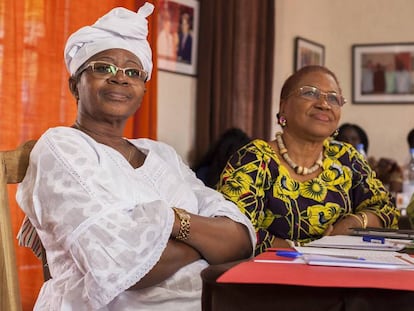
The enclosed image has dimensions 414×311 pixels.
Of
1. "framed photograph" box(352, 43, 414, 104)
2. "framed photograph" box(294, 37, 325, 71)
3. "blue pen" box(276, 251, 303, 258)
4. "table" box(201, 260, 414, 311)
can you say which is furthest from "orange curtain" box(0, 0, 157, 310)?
"framed photograph" box(352, 43, 414, 104)

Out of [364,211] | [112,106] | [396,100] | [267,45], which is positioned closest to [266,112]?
[267,45]

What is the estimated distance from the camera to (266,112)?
5547 mm

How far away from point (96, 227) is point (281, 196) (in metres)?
0.85

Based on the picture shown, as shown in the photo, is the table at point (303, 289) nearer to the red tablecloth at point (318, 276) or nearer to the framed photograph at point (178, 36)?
the red tablecloth at point (318, 276)

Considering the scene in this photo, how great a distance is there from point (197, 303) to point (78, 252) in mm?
355

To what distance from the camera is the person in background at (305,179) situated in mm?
2418

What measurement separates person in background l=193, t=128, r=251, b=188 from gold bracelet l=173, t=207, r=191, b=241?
8.40 ft

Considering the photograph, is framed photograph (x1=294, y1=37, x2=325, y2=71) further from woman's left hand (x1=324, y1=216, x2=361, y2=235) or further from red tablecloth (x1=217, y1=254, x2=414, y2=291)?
red tablecloth (x1=217, y1=254, x2=414, y2=291)

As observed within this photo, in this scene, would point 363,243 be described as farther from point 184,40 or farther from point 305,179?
point 184,40

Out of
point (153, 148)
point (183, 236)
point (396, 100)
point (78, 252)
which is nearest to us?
Answer: point (78, 252)

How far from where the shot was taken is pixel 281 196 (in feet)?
7.97

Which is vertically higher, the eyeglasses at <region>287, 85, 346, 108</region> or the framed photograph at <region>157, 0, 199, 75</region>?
the framed photograph at <region>157, 0, 199, 75</region>

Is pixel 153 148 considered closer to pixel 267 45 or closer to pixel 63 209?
pixel 63 209

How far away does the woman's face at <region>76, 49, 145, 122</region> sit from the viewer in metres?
2.06
